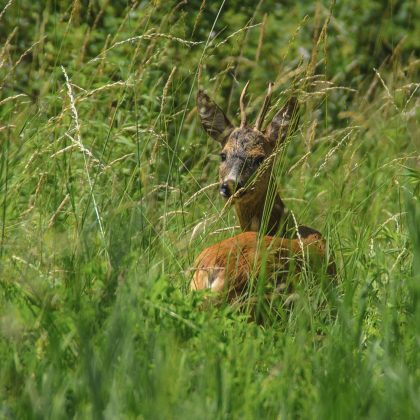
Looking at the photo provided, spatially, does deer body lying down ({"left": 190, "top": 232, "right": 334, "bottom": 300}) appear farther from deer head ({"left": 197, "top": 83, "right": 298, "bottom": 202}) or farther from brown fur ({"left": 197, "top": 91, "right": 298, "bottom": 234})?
deer head ({"left": 197, "top": 83, "right": 298, "bottom": 202})

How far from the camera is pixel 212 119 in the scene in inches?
260

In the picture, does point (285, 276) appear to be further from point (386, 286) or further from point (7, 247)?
point (7, 247)

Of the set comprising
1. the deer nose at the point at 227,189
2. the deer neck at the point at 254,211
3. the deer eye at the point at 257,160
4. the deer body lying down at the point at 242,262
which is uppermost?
the deer body lying down at the point at 242,262

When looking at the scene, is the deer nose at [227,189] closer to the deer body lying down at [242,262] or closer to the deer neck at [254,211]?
the deer neck at [254,211]

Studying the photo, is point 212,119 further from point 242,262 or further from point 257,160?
Result: point 242,262

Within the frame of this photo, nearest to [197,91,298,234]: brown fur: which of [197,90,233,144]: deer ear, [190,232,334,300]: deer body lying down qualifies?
[197,90,233,144]: deer ear

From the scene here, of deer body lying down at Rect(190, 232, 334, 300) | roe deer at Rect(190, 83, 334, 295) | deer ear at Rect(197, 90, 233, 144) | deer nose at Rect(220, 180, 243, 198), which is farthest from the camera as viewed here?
deer ear at Rect(197, 90, 233, 144)

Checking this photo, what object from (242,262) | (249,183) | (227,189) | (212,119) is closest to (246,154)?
(212,119)

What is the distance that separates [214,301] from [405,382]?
4.51 ft

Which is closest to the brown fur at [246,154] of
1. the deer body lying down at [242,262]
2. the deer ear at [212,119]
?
the deer ear at [212,119]

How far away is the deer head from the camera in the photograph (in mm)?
6316

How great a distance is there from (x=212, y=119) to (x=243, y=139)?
0.19m

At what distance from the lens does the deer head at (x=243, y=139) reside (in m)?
6.32

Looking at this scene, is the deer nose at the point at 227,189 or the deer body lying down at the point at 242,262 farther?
the deer nose at the point at 227,189
